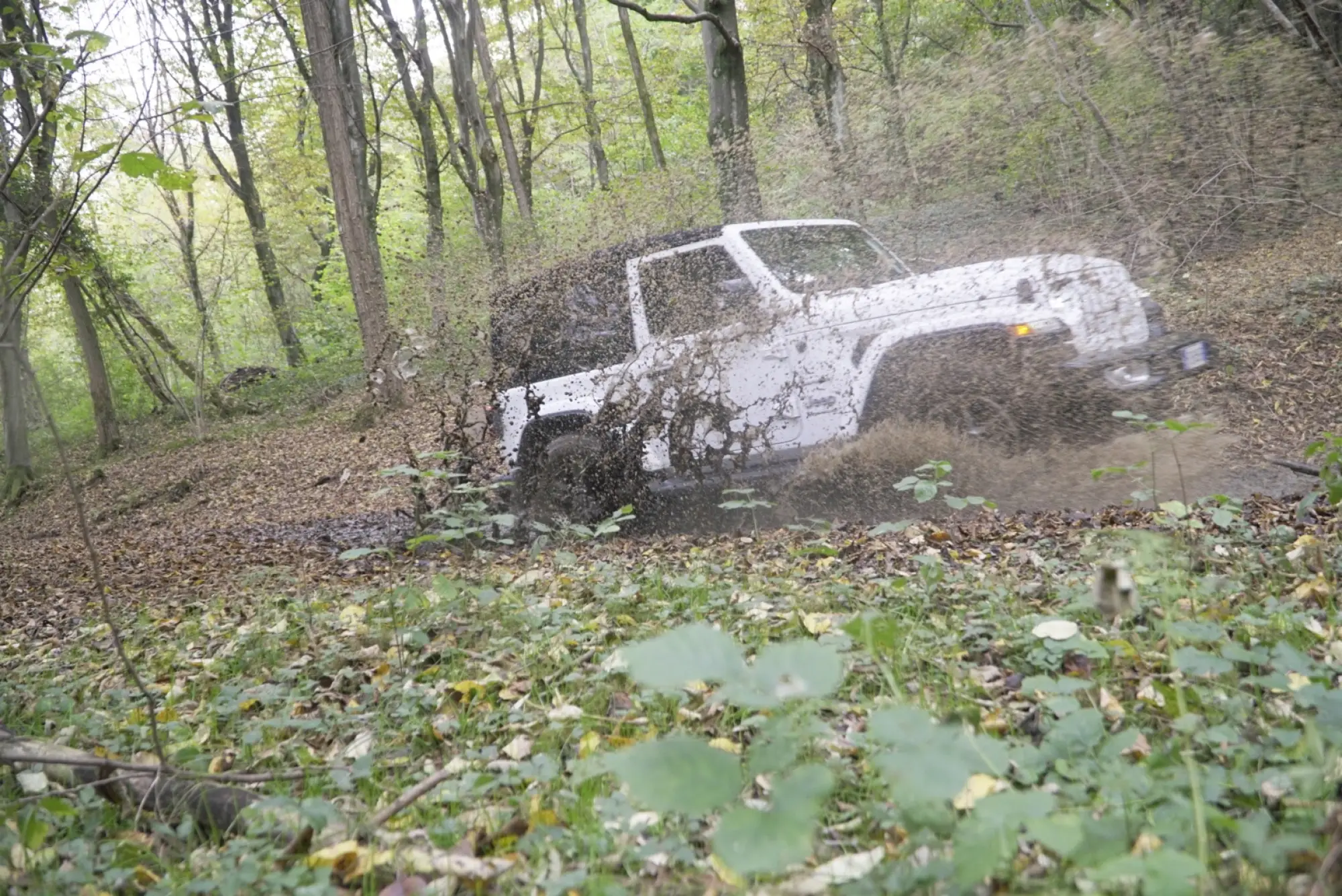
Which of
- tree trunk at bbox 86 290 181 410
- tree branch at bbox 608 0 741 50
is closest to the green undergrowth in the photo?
tree branch at bbox 608 0 741 50

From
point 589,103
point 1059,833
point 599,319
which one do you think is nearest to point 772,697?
point 1059,833

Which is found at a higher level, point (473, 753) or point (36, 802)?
point (36, 802)

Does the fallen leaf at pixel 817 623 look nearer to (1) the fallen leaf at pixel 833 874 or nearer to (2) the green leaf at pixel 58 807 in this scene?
(1) the fallen leaf at pixel 833 874

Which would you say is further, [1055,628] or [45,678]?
[45,678]

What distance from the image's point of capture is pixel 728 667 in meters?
1.22

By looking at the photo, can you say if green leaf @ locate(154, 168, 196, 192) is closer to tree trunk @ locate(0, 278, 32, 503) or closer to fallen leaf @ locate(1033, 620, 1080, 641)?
fallen leaf @ locate(1033, 620, 1080, 641)

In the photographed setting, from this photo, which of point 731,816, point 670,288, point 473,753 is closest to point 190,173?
point 473,753

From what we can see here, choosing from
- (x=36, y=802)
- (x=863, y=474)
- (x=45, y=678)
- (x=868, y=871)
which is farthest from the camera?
(x=863, y=474)

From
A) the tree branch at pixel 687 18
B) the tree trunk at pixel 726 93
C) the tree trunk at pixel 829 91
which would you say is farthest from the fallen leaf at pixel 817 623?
the tree branch at pixel 687 18

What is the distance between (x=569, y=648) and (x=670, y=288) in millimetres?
3391

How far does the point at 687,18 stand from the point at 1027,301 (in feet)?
22.0

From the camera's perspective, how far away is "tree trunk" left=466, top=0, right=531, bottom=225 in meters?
18.4

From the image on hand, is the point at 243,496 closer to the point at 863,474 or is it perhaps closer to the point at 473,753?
the point at 863,474

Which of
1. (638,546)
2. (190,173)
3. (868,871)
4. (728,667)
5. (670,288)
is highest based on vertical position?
(190,173)
